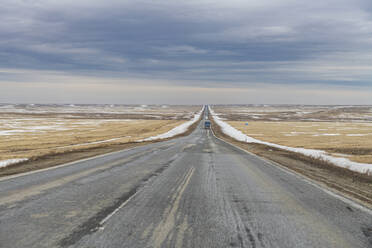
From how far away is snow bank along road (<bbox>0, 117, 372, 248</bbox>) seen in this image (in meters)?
4.07

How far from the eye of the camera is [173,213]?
5.21 metres

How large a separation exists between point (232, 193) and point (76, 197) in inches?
162

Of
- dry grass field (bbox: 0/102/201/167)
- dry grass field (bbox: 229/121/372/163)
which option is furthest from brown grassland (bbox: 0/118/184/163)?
dry grass field (bbox: 229/121/372/163)

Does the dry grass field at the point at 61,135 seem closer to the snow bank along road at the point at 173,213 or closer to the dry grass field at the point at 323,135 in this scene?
the snow bank along road at the point at 173,213

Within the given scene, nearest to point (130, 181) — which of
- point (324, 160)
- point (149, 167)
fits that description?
point (149, 167)

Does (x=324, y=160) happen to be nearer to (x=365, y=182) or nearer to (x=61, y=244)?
(x=365, y=182)

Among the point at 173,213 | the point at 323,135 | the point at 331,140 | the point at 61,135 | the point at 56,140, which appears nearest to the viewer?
the point at 173,213

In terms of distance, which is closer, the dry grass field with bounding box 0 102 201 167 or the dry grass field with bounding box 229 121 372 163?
the dry grass field with bounding box 229 121 372 163

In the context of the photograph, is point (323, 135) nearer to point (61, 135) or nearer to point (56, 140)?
point (56, 140)

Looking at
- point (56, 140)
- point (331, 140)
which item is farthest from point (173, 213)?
point (331, 140)

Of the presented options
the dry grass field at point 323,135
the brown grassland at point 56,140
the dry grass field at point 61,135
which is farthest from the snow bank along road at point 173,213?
the dry grass field at point 323,135

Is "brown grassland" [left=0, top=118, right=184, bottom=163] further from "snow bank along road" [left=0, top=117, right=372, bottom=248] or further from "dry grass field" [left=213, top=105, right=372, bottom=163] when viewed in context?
"dry grass field" [left=213, top=105, right=372, bottom=163]

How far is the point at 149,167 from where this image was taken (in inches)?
435

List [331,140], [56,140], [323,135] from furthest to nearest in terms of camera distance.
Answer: [323,135] < [331,140] < [56,140]
